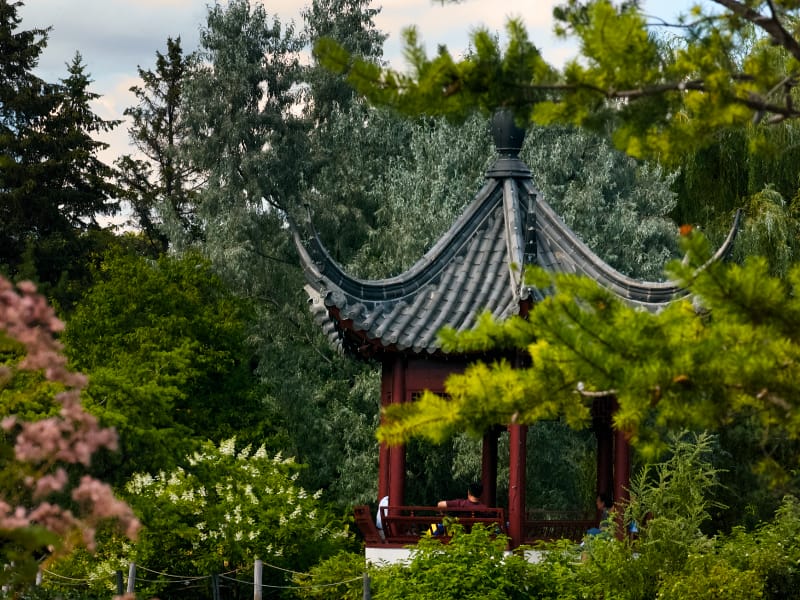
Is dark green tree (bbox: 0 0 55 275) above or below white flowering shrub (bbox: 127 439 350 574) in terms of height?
above

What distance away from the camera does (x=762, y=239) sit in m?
22.5

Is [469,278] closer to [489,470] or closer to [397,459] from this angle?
[397,459]

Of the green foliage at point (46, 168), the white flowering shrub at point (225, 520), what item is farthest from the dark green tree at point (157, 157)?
the white flowering shrub at point (225, 520)

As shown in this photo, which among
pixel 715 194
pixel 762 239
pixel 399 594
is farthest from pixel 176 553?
pixel 715 194

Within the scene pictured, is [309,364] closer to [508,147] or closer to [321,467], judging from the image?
[321,467]

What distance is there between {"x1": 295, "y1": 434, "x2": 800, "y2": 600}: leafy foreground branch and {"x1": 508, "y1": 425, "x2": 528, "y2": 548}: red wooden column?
0.25 m

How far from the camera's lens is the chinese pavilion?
14.6 metres

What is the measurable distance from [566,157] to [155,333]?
22.5ft

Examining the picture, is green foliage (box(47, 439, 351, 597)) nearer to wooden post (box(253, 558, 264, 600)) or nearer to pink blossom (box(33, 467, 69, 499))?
wooden post (box(253, 558, 264, 600))

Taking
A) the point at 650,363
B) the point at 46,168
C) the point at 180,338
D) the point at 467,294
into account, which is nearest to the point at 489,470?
the point at 467,294

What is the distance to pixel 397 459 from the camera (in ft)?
49.1

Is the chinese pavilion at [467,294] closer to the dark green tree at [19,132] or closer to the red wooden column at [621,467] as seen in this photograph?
the red wooden column at [621,467]

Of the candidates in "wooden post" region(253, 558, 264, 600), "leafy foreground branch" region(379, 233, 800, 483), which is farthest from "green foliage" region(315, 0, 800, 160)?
"wooden post" region(253, 558, 264, 600)

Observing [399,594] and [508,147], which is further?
[508,147]
